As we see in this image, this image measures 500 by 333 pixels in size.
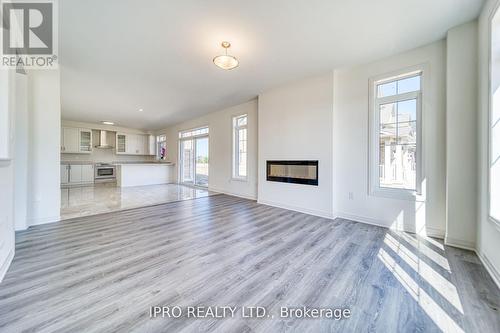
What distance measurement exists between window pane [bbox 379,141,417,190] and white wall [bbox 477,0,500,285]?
2.60 ft

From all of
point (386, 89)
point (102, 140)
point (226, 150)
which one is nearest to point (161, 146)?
point (102, 140)

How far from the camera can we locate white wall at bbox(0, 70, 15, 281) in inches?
69.1

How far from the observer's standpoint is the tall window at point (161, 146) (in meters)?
9.76

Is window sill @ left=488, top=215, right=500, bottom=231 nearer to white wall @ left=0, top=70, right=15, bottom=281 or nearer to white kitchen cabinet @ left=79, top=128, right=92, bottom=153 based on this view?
white wall @ left=0, top=70, right=15, bottom=281

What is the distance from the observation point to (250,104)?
5555 millimetres

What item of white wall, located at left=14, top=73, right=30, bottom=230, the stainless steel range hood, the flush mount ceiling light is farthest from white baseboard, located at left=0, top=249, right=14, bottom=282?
the stainless steel range hood

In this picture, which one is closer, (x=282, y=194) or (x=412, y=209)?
(x=412, y=209)

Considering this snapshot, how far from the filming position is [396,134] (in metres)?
3.22

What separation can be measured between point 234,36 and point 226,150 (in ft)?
12.8

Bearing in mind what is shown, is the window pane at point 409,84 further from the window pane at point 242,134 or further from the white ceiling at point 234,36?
the window pane at point 242,134

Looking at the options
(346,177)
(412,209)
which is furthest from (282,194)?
(412,209)

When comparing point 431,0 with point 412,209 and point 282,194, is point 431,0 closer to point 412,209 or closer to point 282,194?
point 412,209

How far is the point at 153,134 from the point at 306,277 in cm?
1039

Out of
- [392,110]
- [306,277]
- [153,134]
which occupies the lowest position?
[306,277]
